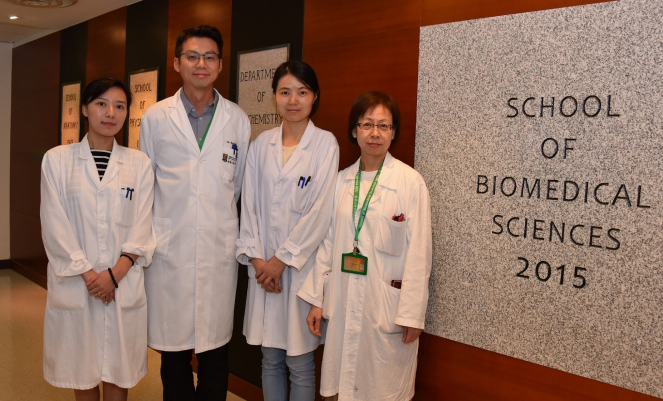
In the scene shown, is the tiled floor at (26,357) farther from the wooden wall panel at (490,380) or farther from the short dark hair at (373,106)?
the short dark hair at (373,106)

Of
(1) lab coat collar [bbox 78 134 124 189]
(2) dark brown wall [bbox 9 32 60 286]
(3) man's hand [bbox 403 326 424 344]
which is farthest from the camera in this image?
(2) dark brown wall [bbox 9 32 60 286]

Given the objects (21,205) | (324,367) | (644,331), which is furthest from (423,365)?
(21,205)

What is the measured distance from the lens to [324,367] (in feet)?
7.65

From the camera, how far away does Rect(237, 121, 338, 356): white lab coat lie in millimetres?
2373

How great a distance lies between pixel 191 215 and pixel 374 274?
0.96 metres

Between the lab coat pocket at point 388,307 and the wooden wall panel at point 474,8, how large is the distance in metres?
1.24

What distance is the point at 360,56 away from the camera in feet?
8.98

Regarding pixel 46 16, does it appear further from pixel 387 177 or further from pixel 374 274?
pixel 374 274

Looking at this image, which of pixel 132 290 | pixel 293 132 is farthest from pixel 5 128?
pixel 293 132

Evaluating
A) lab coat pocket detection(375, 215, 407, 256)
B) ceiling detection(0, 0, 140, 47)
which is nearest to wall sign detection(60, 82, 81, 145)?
ceiling detection(0, 0, 140, 47)

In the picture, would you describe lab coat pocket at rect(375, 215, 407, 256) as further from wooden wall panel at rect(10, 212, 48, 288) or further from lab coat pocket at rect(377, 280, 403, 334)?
wooden wall panel at rect(10, 212, 48, 288)

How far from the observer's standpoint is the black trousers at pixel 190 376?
2.64m

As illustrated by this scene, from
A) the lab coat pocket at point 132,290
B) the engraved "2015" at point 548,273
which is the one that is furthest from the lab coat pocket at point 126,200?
the engraved "2015" at point 548,273

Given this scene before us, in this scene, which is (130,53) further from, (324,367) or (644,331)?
(644,331)
